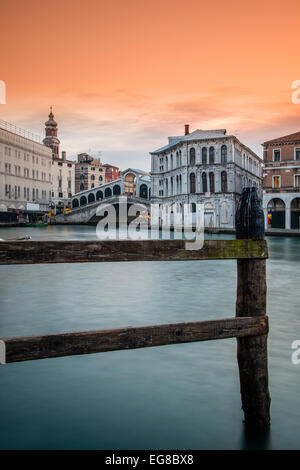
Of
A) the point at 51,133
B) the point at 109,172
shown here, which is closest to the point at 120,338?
the point at 51,133

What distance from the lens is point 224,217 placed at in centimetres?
5466

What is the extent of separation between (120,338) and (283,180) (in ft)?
136

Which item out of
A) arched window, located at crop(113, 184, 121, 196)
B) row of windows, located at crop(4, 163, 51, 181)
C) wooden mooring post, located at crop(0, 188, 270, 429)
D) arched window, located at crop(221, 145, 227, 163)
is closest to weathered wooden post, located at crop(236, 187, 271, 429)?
wooden mooring post, located at crop(0, 188, 270, 429)

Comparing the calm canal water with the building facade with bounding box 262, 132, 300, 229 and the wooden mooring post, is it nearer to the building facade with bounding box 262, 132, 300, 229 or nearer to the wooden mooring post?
the wooden mooring post

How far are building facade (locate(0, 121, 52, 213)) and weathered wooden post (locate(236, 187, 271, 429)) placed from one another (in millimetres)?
62861

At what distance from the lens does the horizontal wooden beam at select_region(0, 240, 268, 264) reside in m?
3.04

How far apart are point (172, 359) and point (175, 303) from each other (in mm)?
4732

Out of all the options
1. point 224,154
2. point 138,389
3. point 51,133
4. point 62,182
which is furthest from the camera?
point 51,133

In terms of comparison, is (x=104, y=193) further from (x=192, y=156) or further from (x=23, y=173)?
(x=192, y=156)

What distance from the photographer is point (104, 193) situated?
88.6 meters

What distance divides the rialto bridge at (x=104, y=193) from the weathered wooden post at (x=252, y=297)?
68.6 m

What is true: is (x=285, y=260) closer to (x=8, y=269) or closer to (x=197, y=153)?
(x=8, y=269)

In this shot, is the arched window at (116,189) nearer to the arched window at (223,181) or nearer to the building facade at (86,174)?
the building facade at (86,174)
